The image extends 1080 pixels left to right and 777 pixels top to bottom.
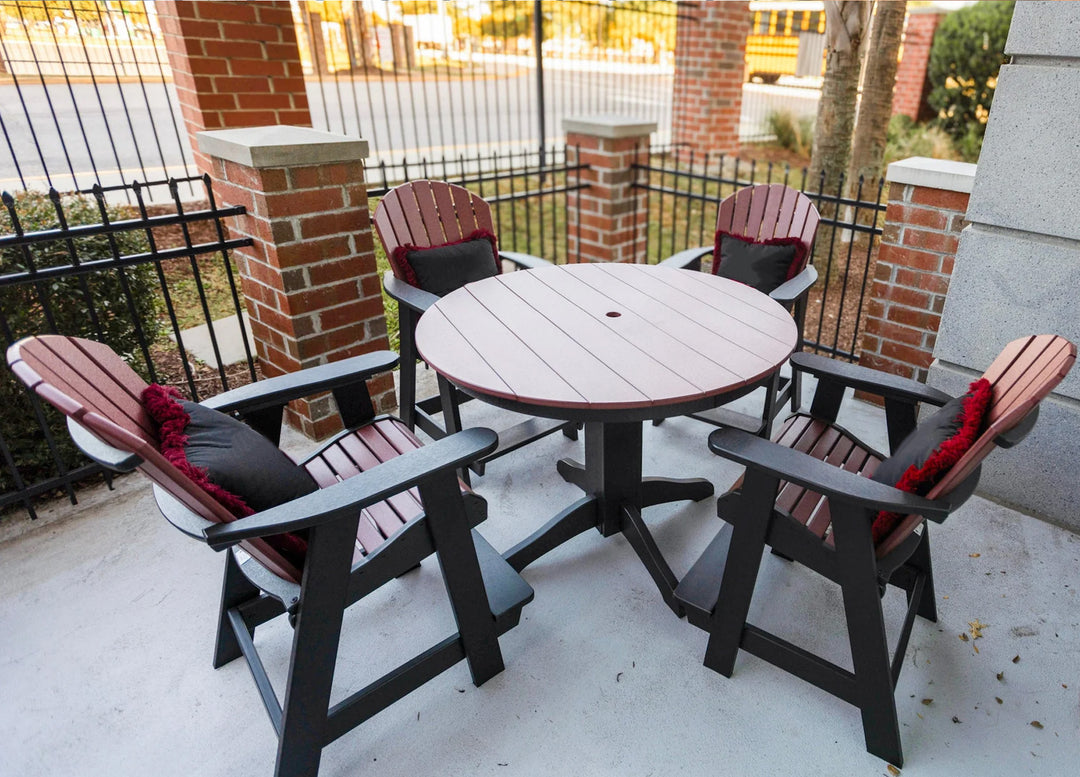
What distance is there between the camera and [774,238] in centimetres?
261

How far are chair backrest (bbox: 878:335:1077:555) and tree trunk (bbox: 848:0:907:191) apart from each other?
10.7ft

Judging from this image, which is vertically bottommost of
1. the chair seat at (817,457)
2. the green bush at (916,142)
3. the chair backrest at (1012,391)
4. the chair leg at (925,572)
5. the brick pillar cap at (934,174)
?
the chair leg at (925,572)

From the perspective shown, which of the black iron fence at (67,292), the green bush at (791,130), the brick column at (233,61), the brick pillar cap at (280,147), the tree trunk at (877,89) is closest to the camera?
the black iron fence at (67,292)

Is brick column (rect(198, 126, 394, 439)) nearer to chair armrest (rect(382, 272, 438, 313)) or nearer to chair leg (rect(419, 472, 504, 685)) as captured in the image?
chair armrest (rect(382, 272, 438, 313))

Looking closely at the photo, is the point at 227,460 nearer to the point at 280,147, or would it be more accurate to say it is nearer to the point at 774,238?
the point at 280,147

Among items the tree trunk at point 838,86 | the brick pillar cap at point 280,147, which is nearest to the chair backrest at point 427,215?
the brick pillar cap at point 280,147

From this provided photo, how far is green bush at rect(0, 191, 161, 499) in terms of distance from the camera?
7.22 ft

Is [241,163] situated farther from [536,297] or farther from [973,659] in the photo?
[973,659]

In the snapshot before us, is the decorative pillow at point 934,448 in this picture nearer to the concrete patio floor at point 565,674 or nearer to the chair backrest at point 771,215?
the concrete patio floor at point 565,674

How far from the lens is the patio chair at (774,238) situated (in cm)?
244

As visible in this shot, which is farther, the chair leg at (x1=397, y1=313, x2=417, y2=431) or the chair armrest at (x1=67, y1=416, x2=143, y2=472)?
the chair leg at (x1=397, y1=313, x2=417, y2=431)

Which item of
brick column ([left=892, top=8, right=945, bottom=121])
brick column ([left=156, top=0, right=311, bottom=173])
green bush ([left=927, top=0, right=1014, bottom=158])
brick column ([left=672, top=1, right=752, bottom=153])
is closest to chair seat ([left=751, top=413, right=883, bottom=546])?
brick column ([left=156, top=0, right=311, bottom=173])

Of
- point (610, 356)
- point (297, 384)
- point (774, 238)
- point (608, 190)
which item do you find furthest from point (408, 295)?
point (608, 190)

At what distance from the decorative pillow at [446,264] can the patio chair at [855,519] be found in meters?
1.29
